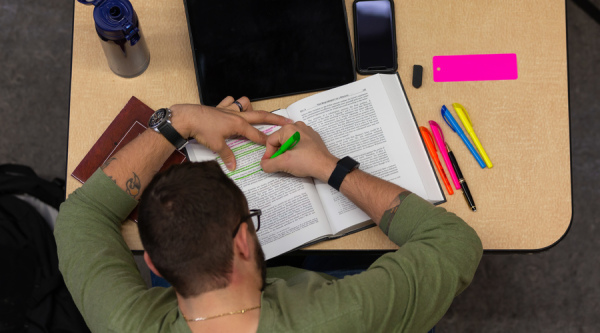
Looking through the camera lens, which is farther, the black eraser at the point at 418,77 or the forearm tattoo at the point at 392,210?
the black eraser at the point at 418,77

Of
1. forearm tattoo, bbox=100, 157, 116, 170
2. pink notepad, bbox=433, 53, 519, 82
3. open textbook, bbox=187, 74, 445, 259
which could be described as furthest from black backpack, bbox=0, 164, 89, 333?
pink notepad, bbox=433, 53, 519, 82

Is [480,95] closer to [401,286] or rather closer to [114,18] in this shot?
[401,286]

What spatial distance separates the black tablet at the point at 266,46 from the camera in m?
1.18

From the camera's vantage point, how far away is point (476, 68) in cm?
120

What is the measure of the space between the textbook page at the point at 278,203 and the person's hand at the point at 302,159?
0.03 metres

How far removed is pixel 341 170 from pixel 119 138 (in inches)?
18.9

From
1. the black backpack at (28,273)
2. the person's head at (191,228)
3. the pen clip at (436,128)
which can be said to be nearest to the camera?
the person's head at (191,228)

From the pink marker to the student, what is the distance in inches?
4.1

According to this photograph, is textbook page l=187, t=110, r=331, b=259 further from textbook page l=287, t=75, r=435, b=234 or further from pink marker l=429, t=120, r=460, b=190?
pink marker l=429, t=120, r=460, b=190

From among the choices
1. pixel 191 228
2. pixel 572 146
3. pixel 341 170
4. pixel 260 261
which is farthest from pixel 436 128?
pixel 572 146

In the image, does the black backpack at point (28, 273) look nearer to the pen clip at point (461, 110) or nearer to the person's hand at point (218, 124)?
the person's hand at point (218, 124)

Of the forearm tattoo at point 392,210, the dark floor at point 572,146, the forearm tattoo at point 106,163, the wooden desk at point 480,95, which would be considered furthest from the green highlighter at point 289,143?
the dark floor at point 572,146

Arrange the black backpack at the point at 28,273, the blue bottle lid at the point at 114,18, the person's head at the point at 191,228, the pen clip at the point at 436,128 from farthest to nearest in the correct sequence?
the black backpack at the point at 28,273 < the pen clip at the point at 436,128 < the blue bottle lid at the point at 114,18 < the person's head at the point at 191,228

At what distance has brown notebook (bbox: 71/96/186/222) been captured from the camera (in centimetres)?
117
